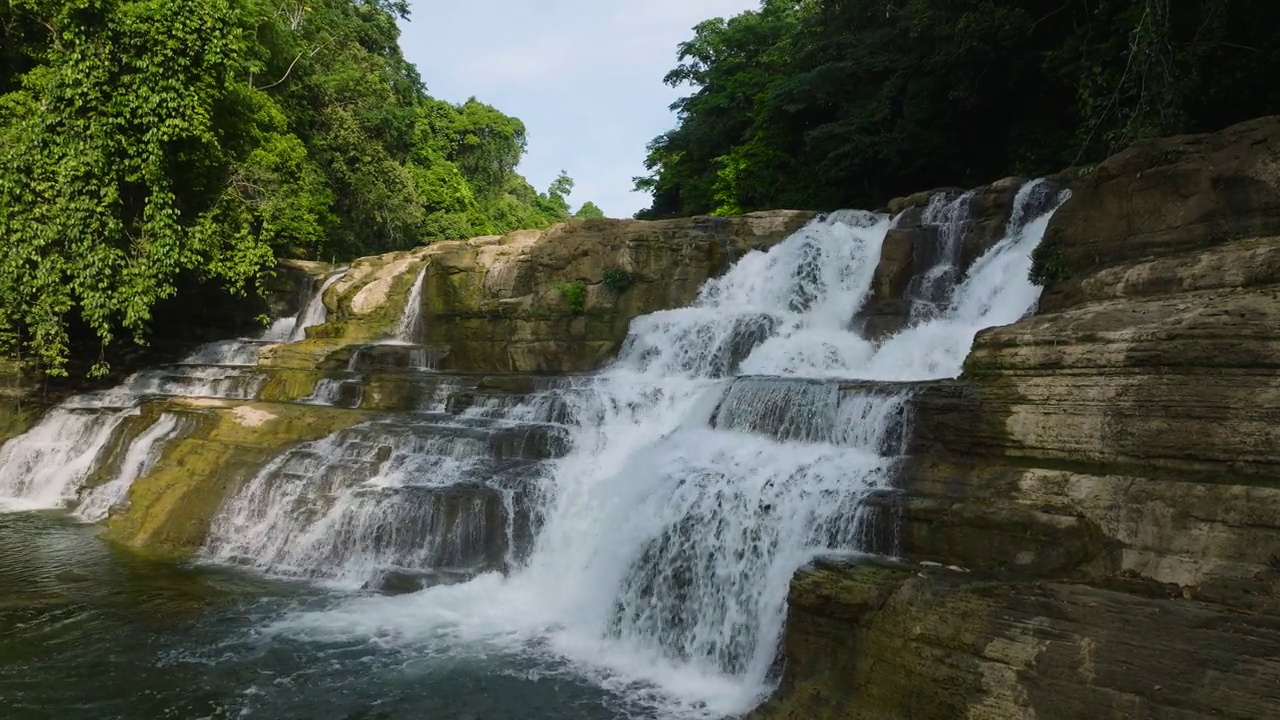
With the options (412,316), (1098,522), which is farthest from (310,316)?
(1098,522)

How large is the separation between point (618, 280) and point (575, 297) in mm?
877

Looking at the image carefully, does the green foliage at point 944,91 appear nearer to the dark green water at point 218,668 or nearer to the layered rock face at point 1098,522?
the layered rock face at point 1098,522

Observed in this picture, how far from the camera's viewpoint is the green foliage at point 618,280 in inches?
559

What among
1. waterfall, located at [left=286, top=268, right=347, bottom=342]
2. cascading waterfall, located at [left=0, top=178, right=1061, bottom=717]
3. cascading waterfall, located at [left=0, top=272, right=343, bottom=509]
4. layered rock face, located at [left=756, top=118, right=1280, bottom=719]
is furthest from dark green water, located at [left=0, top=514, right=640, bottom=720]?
waterfall, located at [left=286, top=268, right=347, bottom=342]

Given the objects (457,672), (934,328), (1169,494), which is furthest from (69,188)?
(1169,494)

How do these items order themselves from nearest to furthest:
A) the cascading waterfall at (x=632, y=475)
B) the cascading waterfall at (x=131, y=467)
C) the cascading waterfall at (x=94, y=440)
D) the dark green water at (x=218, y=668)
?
the dark green water at (x=218, y=668) < the cascading waterfall at (x=632, y=475) < the cascading waterfall at (x=131, y=467) < the cascading waterfall at (x=94, y=440)

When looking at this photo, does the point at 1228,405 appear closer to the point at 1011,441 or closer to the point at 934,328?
the point at 1011,441

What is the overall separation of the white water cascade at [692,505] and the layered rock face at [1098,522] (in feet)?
2.24

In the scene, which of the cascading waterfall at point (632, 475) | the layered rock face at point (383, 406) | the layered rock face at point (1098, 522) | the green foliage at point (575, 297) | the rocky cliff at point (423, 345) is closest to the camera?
the layered rock face at point (1098, 522)

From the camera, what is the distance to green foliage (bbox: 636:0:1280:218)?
9.32 metres

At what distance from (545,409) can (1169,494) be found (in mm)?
7339

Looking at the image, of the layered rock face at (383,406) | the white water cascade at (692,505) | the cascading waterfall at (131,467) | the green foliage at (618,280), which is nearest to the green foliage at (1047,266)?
the white water cascade at (692,505)

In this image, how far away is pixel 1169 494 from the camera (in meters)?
4.88

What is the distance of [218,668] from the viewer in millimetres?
5969
